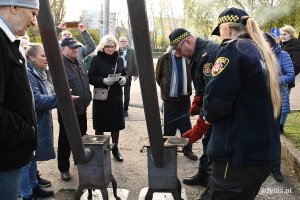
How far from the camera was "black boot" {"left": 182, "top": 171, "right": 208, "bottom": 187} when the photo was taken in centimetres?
424

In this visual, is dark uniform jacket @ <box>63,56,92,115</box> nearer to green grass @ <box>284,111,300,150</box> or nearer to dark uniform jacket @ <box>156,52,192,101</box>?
dark uniform jacket @ <box>156,52,192,101</box>

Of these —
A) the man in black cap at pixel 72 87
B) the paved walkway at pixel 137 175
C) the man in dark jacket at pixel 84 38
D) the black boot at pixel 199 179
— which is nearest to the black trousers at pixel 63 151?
the man in black cap at pixel 72 87

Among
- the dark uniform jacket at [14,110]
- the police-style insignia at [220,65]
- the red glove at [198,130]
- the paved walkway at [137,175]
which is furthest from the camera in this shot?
the paved walkway at [137,175]

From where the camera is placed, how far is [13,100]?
6.07 feet

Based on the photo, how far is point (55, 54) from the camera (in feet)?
7.70

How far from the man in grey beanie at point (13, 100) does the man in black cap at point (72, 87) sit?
7.29 feet

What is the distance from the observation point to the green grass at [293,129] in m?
5.48

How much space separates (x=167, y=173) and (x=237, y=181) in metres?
1.24

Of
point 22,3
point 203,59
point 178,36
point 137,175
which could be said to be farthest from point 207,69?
point 22,3

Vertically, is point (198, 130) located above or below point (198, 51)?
below

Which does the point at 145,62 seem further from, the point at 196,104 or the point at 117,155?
the point at 117,155

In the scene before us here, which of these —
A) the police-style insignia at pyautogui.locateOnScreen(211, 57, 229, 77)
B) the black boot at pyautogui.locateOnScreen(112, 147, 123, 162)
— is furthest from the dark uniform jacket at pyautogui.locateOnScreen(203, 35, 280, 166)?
the black boot at pyautogui.locateOnScreen(112, 147, 123, 162)

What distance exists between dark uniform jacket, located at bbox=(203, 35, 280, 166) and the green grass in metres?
3.29

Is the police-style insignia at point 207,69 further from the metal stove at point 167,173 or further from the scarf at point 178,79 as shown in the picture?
the scarf at point 178,79
